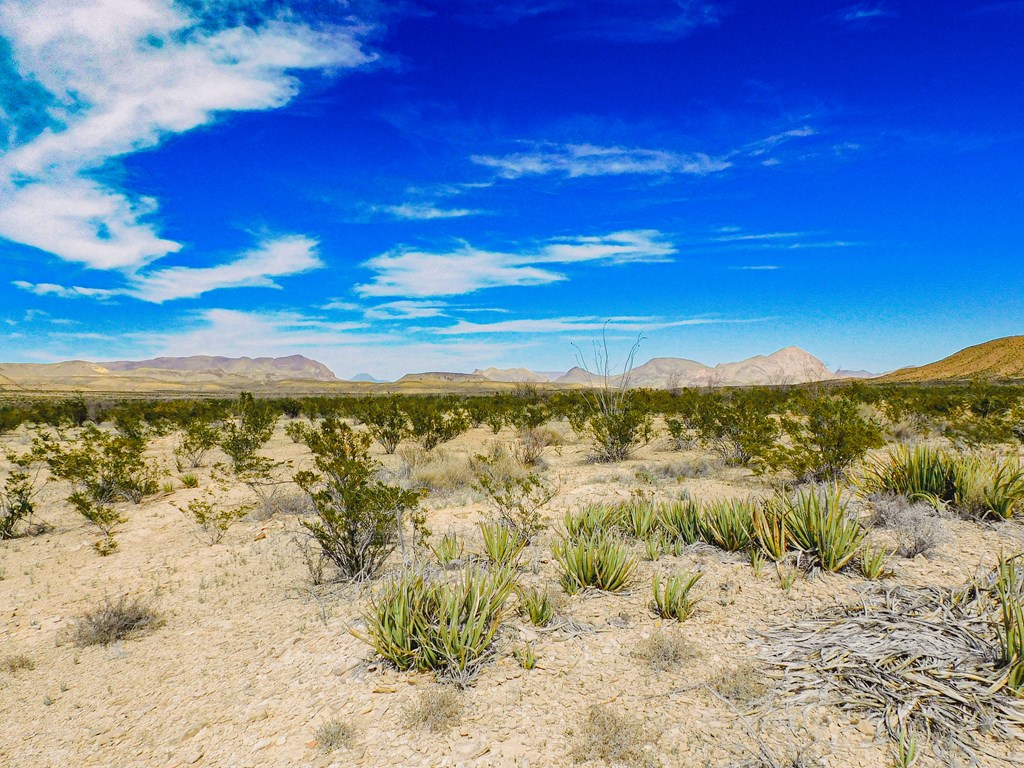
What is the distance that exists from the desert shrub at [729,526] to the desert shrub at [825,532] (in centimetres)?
52

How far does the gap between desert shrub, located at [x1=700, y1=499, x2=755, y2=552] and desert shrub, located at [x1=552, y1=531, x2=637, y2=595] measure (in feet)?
4.57

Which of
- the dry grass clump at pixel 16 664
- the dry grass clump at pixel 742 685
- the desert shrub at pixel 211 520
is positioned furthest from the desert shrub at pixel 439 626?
the desert shrub at pixel 211 520

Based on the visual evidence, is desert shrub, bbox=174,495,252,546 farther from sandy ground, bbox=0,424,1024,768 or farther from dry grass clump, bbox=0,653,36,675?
dry grass clump, bbox=0,653,36,675

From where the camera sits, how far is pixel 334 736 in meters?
3.79

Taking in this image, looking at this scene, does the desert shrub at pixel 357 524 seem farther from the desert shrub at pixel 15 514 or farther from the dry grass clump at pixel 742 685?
the desert shrub at pixel 15 514

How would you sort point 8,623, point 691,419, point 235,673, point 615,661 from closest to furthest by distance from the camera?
1. point 615,661
2. point 235,673
3. point 8,623
4. point 691,419

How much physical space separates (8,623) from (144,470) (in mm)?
7407

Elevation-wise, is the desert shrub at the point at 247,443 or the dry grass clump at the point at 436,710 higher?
the desert shrub at the point at 247,443

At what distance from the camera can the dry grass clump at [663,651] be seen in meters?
4.42

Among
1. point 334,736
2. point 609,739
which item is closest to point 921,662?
point 609,739

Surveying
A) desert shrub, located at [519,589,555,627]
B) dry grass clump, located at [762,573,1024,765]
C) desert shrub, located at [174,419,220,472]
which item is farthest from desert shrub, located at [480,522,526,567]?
desert shrub, located at [174,419,220,472]

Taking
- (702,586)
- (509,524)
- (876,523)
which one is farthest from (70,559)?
(876,523)

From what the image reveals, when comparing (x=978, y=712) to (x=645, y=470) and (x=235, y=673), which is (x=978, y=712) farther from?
(x=645, y=470)

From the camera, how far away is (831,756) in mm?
3348
